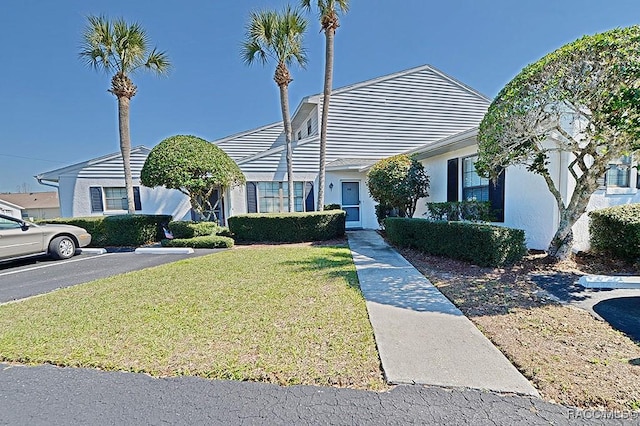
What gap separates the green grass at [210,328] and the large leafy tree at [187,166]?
4749mm

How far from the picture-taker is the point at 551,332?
3.31m

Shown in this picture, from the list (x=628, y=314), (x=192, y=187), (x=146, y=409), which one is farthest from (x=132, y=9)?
(x=628, y=314)

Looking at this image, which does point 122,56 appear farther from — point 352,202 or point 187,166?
point 352,202

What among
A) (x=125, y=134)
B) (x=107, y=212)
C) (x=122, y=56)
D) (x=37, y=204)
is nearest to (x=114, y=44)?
(x=122, y=56)

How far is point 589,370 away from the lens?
8.44 feet

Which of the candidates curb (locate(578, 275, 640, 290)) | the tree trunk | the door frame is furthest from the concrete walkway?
the door frame

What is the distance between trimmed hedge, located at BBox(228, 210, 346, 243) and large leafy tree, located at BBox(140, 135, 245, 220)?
1.71 meters

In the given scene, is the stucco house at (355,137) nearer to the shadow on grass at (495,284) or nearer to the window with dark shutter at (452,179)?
the window with dark shutter at (452,179)

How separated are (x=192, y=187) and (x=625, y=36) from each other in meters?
11.2

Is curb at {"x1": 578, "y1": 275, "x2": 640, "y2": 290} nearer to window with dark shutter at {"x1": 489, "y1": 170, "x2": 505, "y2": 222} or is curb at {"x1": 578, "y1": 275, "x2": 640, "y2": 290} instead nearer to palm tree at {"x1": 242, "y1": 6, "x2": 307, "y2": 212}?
window with dark shutter at {"x1": 489, "y1": 170, "x2": 505, "y2": 222}

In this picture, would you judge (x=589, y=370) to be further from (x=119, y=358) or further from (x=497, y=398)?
(x=119, y=358)

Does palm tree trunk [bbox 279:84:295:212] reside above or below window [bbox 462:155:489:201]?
above

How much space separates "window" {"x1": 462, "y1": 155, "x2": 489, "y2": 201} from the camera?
8.73 metres

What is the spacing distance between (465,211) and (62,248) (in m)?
12.0
